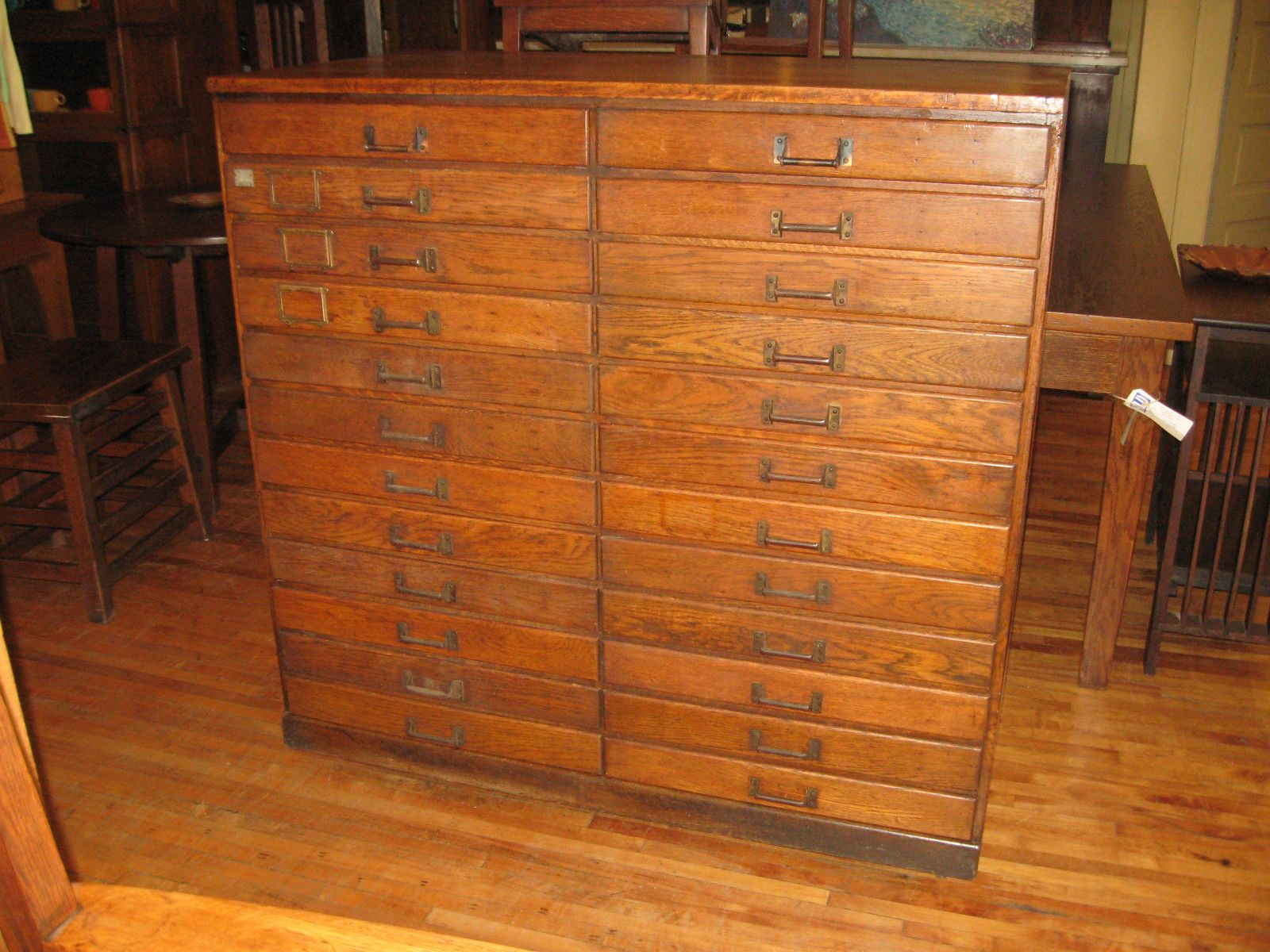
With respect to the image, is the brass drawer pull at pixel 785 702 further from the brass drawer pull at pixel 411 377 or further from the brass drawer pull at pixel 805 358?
the brass drawer pull at pixel 411 377

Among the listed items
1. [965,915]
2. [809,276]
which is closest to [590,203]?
[809,276]

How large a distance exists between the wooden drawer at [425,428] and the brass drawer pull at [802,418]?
0.30 metres

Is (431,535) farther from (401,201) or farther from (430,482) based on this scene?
(401,201)

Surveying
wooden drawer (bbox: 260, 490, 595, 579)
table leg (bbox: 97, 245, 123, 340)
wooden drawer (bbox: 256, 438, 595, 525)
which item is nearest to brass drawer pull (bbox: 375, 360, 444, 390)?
wooden drawer (bbox: 256, 438, 595, 525)

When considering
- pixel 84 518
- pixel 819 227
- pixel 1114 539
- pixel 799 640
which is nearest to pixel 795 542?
pixel 799 640

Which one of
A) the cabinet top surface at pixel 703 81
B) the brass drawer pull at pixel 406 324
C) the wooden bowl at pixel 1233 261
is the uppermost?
the cabinet top surface at pixel 703 81

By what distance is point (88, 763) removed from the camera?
8.12 feet

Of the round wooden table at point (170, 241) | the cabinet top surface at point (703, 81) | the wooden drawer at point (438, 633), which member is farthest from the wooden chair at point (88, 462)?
the cabinet top surface at point (703, 81)

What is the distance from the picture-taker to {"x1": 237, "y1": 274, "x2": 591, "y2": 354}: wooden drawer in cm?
201

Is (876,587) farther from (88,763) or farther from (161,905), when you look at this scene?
(88,763)

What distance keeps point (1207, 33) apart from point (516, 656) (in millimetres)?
4270

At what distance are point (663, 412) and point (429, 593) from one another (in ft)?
1.98

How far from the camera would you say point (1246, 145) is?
5.26 meters

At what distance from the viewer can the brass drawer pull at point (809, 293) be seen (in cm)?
185
